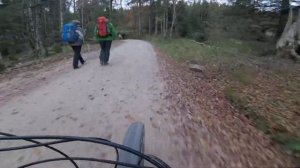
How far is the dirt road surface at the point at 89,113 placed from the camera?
13.5ft

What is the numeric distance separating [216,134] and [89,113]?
249cm

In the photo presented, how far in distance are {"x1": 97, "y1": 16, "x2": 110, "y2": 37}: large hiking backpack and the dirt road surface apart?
2.17 m

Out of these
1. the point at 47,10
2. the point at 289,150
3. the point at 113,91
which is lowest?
the point at 289,150

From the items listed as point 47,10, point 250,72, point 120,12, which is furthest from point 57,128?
point 120,12

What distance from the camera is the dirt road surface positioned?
4.12 m

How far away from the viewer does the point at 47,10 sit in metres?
41.5

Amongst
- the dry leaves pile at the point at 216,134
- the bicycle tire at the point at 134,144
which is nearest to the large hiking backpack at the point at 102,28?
the dry leaves pile at the point at 216,134

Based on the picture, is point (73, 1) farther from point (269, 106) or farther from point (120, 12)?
point (269, 106)

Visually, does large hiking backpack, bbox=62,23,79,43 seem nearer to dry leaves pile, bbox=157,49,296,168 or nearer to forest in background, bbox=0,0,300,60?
dry leaves pile, bbox=157,49,296,168

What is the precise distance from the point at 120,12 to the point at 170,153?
60.4 metres

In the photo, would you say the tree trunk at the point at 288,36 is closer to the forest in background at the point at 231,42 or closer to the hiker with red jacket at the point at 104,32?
the forest in background at the point at 231,42

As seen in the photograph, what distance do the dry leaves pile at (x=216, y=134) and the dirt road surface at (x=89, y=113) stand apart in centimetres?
27

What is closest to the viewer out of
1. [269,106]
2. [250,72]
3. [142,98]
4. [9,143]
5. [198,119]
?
[9,143]

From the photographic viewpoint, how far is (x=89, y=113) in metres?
5.70
